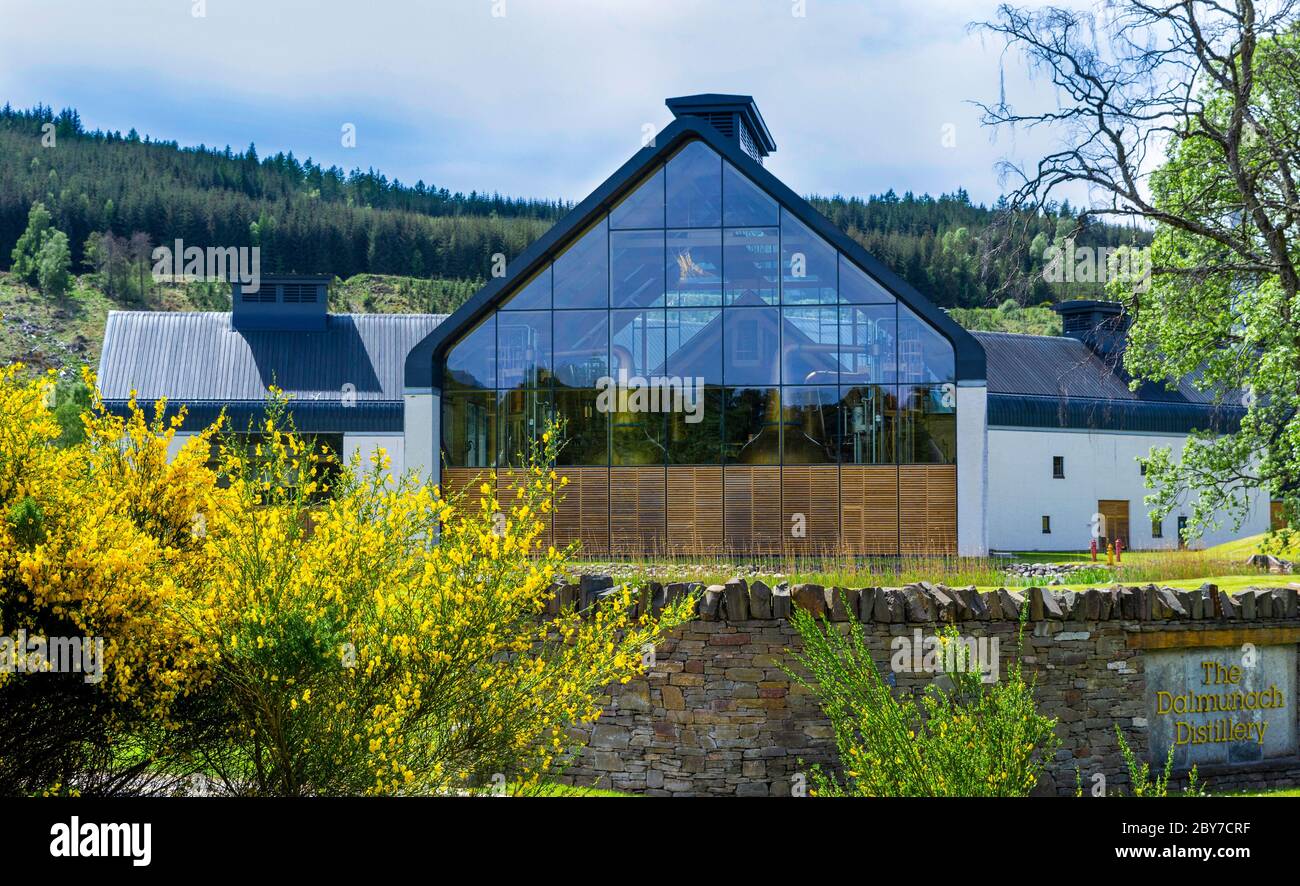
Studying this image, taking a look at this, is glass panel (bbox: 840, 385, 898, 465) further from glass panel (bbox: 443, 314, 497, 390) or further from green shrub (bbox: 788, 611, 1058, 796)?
green shrub (bbox: 788, 611, 1058, 796)

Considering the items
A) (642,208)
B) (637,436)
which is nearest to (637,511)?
(637,436)

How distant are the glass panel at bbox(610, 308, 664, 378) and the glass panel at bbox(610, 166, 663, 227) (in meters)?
2.07

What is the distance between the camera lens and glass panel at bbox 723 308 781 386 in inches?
1070

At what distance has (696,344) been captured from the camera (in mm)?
27406

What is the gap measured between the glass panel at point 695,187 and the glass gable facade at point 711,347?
3 cm

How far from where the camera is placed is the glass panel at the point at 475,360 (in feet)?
92.0

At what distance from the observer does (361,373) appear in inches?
1575

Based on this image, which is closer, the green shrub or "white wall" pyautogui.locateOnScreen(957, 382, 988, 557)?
the green shrub

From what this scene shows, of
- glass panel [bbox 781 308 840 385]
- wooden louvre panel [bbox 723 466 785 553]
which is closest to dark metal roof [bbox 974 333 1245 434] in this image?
glass panel [bbox 781 308 840 385]

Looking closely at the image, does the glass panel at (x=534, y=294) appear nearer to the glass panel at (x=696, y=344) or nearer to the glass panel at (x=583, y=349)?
the glass panel at (x=583, y=349)

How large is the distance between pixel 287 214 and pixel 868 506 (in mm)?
95550

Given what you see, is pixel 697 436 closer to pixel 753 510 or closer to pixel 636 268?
pixel 753 510

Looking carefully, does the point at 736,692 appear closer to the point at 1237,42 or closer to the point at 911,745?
the point at 911,745

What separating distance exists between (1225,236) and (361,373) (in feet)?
90.1
